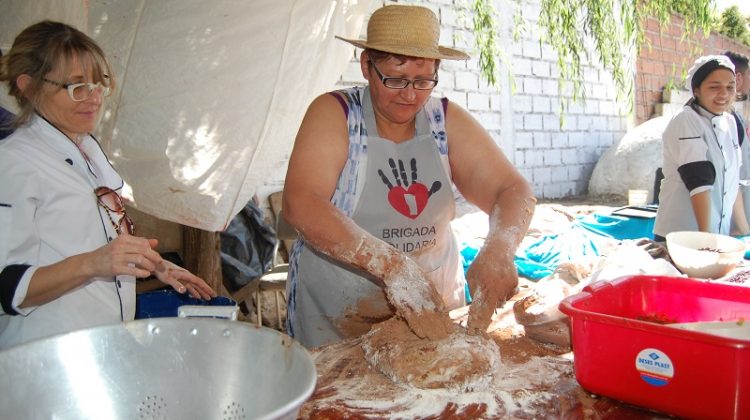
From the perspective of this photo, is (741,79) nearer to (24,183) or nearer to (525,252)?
(525,252)

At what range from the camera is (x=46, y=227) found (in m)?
1.81

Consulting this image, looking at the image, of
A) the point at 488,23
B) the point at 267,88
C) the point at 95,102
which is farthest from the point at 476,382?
the point at 488,23

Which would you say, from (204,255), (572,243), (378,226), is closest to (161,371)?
(378,226)

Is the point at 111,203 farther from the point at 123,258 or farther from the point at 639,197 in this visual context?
the point at 639,197

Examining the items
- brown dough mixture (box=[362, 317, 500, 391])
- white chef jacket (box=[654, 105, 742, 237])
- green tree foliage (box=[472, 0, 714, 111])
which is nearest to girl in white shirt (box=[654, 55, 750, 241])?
white chef jacket (box=[654, 105, 742, 237])

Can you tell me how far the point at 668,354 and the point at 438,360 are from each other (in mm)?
599

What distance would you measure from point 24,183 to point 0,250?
21 cm

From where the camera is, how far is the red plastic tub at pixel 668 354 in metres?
1.27

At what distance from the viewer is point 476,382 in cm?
164

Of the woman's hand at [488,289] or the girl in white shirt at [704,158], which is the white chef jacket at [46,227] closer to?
the woman's hand at [488,289]

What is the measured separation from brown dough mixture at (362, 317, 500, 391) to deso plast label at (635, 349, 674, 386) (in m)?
0.42

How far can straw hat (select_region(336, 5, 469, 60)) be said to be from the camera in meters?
2.09

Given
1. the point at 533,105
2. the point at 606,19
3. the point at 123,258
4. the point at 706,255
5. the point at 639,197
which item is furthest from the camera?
the point at 533,105

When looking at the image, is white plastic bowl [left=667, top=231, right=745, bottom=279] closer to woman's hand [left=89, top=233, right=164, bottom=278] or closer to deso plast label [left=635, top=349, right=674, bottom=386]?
deso plast label [left=635, top=349, right=674, bottom=386]
